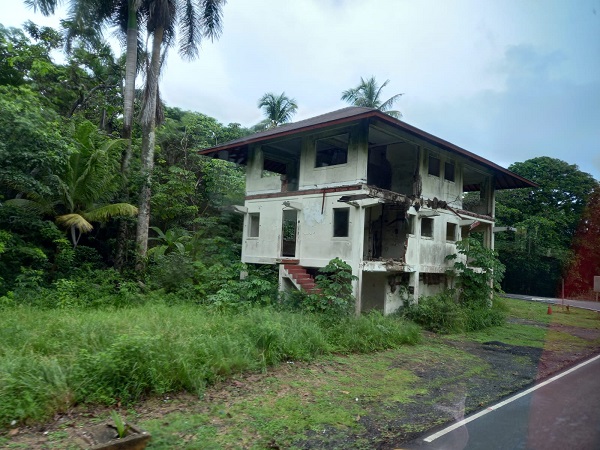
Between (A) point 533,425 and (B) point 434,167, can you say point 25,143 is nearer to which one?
(A) point 533,425

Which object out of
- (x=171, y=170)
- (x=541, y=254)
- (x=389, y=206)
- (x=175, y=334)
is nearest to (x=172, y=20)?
(x=171, y=170)

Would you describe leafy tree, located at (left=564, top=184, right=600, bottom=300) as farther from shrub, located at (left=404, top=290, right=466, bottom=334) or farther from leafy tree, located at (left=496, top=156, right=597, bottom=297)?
shrub, located at (left=404, top=290, right=466, bottom=334)

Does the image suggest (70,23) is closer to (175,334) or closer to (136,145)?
(136,145)

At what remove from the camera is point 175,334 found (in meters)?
7.66

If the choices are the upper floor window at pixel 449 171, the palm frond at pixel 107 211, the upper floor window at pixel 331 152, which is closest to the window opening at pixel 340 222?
the upper floor window at pixel 331 152

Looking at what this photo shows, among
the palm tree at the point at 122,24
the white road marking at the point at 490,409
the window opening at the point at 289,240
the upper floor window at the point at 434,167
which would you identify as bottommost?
the white road marking at the point at 490,409

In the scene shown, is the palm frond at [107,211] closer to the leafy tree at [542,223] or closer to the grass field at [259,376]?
the grass field at [259,376]

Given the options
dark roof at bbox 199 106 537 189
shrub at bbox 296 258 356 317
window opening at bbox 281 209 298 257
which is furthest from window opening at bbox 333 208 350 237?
dark roof at bbox 199 106 537 189

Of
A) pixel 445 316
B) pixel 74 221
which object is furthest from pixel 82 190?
pixel 445 316

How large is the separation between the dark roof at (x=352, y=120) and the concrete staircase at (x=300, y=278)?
462 cm

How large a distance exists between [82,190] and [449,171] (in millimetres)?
13909

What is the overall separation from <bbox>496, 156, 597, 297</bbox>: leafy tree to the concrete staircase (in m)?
22.0

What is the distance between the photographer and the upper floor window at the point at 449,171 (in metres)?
17.5

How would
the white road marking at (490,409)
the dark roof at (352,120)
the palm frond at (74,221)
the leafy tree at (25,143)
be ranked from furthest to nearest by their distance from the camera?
1. the palm frond at (74,221)
2. the dark roof at (352,120)
3. the leafy tree at (25,143)
4. the white road marking at (490,409)
